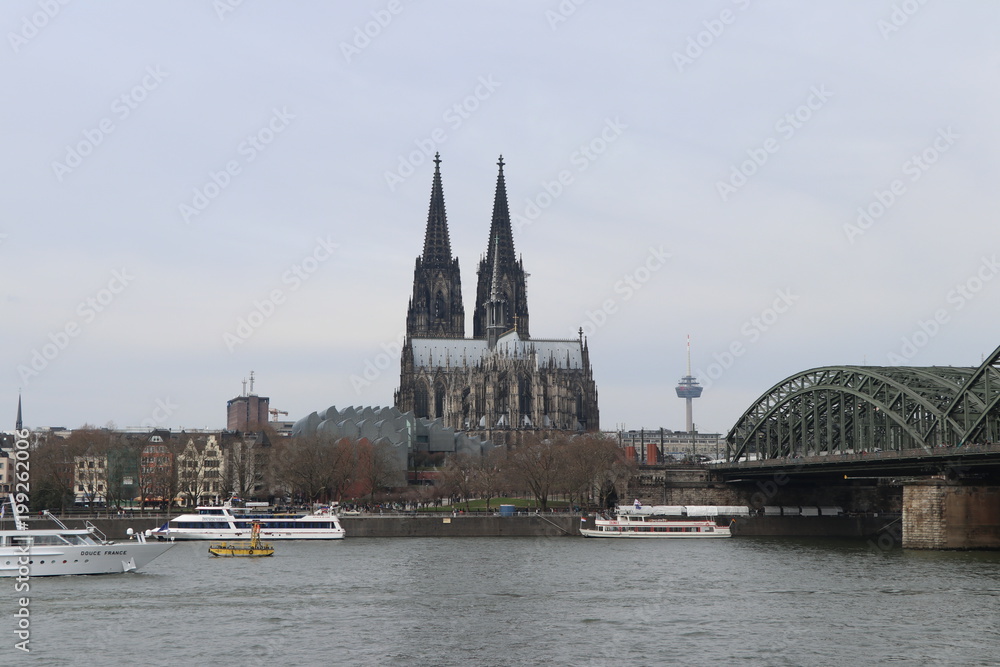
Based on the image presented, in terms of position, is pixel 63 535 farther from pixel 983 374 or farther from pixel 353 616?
pixel 983 374

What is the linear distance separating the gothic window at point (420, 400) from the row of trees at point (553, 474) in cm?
4866

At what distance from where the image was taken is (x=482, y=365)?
607 ft

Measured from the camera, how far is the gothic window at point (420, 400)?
187 m

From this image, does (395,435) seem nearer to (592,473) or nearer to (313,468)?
(313,468)

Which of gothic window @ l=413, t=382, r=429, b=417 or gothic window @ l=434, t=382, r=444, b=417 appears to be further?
gothic window @ l=413, t=382, r=429, b=417

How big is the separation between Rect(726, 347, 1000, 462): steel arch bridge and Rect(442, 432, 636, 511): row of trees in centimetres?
1227

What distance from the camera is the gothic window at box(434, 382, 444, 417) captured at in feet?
614

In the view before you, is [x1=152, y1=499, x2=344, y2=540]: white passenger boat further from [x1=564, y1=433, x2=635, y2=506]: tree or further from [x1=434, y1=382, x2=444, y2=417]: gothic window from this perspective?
[x1=434, y1=382, x2=444, y2=417]: gothic window

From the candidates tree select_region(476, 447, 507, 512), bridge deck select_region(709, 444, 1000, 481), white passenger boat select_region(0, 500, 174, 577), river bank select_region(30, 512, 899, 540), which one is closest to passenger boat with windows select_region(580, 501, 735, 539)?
river bank select_region(30, 512, 899, 540)

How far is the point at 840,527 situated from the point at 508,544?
34066 millimetres

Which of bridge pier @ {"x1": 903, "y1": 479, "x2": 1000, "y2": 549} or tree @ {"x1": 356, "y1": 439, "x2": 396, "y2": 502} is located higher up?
tree @ {"x1": 356, "y1": 439, "x2": 396, "y2": 502}

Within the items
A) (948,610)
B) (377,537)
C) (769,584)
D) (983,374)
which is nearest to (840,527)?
(983,374)

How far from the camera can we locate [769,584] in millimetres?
59312

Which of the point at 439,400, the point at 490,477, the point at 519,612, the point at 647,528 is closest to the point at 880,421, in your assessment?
the point at 647,528
